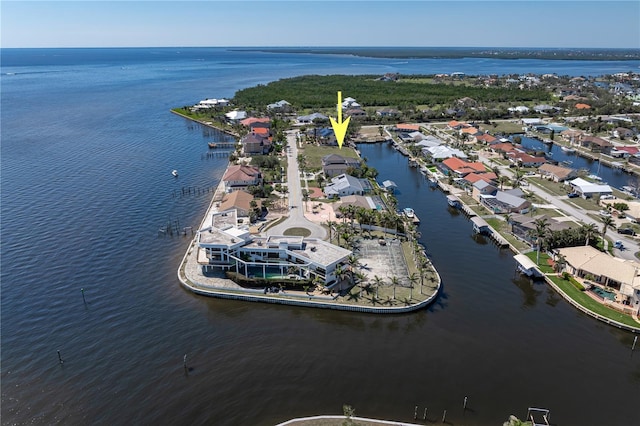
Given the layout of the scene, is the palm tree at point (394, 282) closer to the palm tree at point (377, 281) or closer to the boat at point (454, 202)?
the palm tree at point (377, 281)

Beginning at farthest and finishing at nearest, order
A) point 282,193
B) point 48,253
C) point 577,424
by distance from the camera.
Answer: point 282,193, point 48,253, point 577,424

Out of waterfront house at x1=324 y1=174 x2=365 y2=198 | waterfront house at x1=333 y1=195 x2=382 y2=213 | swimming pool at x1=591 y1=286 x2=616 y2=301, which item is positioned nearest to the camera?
swimming pool at x1=591 y1=286 x2=616 y2=301

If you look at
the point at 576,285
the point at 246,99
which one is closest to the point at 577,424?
the point at 576,285

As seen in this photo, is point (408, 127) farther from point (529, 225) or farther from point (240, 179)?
point (529, 225)

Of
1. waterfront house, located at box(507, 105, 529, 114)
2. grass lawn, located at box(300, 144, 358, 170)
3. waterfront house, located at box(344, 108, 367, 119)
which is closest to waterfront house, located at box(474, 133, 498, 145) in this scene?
grass lawn, located at box(300, 144, 358, 170)

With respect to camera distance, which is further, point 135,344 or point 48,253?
point 48,253

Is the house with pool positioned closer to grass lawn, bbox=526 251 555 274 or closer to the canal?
the canal

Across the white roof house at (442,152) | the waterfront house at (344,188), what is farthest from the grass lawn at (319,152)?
the white roof house at (442,152)

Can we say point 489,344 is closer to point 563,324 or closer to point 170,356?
point 563,324
